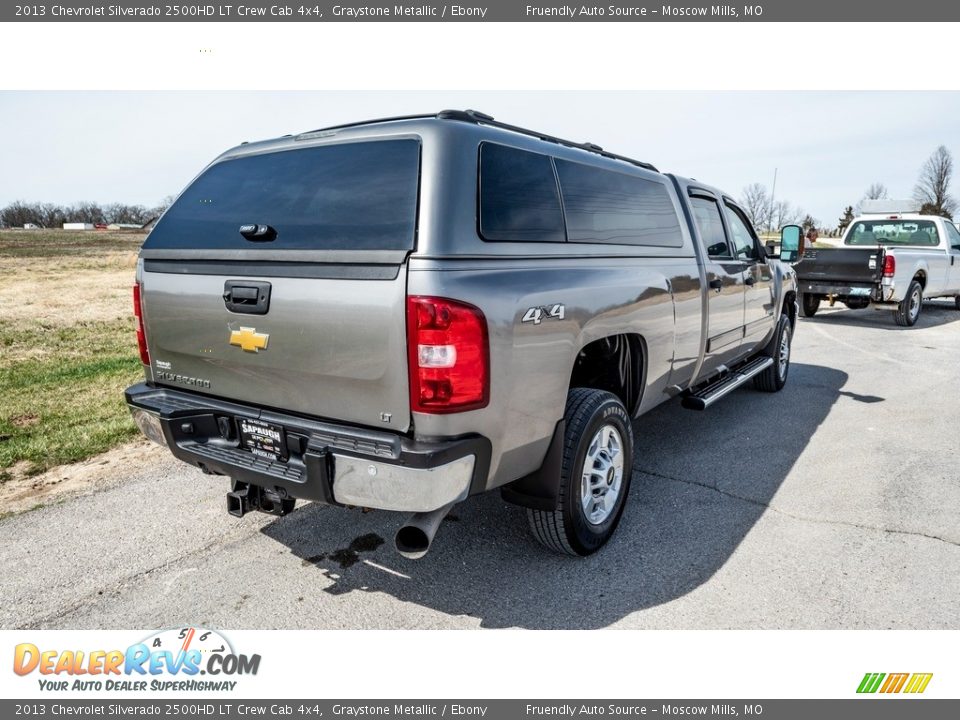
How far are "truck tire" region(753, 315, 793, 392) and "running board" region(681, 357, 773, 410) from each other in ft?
0.65

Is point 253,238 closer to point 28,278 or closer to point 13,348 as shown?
point 13,348

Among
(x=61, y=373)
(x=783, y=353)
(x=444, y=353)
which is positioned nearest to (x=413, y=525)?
(x=444, y=353)

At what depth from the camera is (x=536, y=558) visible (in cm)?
338

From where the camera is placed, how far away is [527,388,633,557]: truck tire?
3.11 m

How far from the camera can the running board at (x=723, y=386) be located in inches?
185

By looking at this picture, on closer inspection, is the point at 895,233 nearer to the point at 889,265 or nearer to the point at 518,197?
the point at 889,265

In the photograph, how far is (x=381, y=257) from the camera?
2486 millimetres

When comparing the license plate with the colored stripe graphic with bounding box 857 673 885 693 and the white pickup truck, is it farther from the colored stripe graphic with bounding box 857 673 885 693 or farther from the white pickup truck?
the white pickup truck

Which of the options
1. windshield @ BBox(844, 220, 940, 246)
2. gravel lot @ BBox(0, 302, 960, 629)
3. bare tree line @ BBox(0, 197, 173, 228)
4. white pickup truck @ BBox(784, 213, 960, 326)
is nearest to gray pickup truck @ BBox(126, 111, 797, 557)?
gravel lot @ BBox(0, 302, 960, 629)

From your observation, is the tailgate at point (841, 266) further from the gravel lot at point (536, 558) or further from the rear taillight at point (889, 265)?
the gravel lot at point (536, 558)

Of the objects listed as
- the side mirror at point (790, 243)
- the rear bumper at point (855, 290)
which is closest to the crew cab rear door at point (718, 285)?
the side mirror at point (790, 243)

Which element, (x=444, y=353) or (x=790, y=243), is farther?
(x=790, y=243)

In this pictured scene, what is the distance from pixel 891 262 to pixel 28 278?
72.0ft

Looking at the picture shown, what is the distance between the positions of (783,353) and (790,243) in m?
1.29
